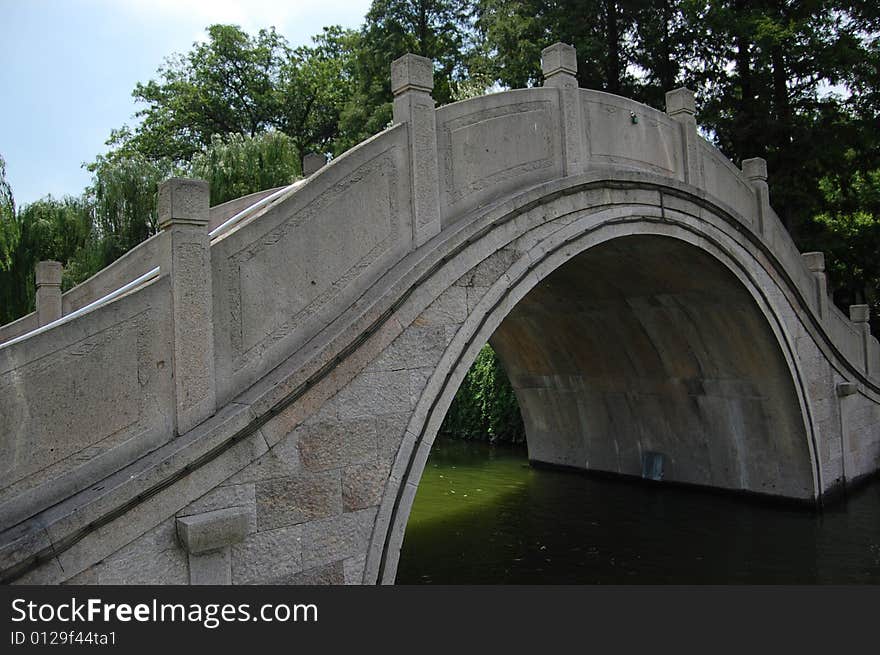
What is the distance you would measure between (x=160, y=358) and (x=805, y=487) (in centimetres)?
981

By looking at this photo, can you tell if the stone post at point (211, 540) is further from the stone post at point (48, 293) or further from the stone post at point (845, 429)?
the stone post at point (845, 429)

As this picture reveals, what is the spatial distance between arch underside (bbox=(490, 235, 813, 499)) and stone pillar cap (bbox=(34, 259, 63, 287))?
262 inches

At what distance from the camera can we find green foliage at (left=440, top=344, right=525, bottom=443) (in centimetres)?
1869

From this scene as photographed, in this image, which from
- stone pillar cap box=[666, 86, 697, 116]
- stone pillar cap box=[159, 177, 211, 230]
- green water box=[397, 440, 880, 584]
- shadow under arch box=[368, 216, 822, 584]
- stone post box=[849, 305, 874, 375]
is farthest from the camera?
stone post box=[849, 305, 874, 375]

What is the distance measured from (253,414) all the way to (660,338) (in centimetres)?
863

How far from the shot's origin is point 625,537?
978 cm

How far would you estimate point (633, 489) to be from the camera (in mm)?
12547

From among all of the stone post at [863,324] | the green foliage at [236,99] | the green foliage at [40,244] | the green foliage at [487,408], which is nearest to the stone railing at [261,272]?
the stone post at [863,324]

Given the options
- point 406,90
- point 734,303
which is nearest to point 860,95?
point 734,303

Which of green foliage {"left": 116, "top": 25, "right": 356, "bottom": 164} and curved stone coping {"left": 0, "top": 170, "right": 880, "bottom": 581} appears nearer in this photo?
curved stone coping {"left": 0, "top": 170, "right": 880, "bottom": 581}

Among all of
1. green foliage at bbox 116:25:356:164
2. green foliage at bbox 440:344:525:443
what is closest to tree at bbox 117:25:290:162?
green foliage at bbox 116:25:356:164

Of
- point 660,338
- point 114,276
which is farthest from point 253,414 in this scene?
point 660,338

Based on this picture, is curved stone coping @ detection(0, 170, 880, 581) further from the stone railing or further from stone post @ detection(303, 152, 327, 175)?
stone post @ detection(303, 152, 327, 175)

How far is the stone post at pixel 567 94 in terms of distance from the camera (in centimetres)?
697
